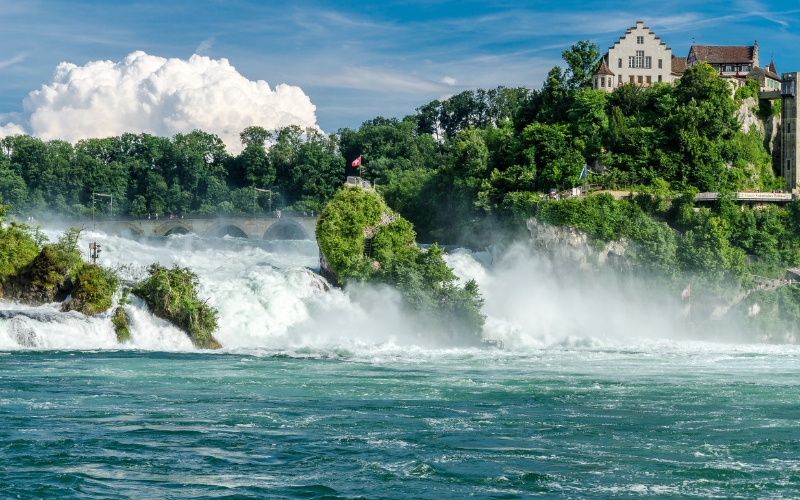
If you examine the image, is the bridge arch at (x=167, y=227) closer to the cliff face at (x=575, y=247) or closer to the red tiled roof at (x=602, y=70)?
the red tiled roof at (x=602, y=70)

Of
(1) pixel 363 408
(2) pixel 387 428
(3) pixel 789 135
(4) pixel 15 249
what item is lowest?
(2) pixel 387 428

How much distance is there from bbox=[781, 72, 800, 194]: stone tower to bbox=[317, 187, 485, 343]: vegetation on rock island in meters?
30.5

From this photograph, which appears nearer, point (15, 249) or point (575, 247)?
point (15, 249)

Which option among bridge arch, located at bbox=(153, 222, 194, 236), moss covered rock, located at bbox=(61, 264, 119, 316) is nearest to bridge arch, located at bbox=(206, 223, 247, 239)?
bridge arch, located at bbox=(153, 222, 194, 236)

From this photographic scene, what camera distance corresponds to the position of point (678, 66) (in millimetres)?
81188

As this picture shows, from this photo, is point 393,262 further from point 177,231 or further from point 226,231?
point 177,231

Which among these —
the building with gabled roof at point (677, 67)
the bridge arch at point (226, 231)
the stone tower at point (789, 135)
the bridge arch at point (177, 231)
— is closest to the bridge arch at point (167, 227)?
the bridge arch at point (226, 231)

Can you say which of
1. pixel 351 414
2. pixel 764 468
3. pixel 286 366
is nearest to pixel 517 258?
pixel 286 366

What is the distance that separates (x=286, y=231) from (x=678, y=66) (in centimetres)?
3723

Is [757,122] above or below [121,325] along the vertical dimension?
above

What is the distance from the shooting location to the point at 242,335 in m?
45.5

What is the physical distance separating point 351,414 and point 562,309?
99.5ft

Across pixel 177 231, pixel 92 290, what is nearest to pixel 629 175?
pixel 92 290

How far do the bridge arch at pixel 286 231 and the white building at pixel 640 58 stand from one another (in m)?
29.2
